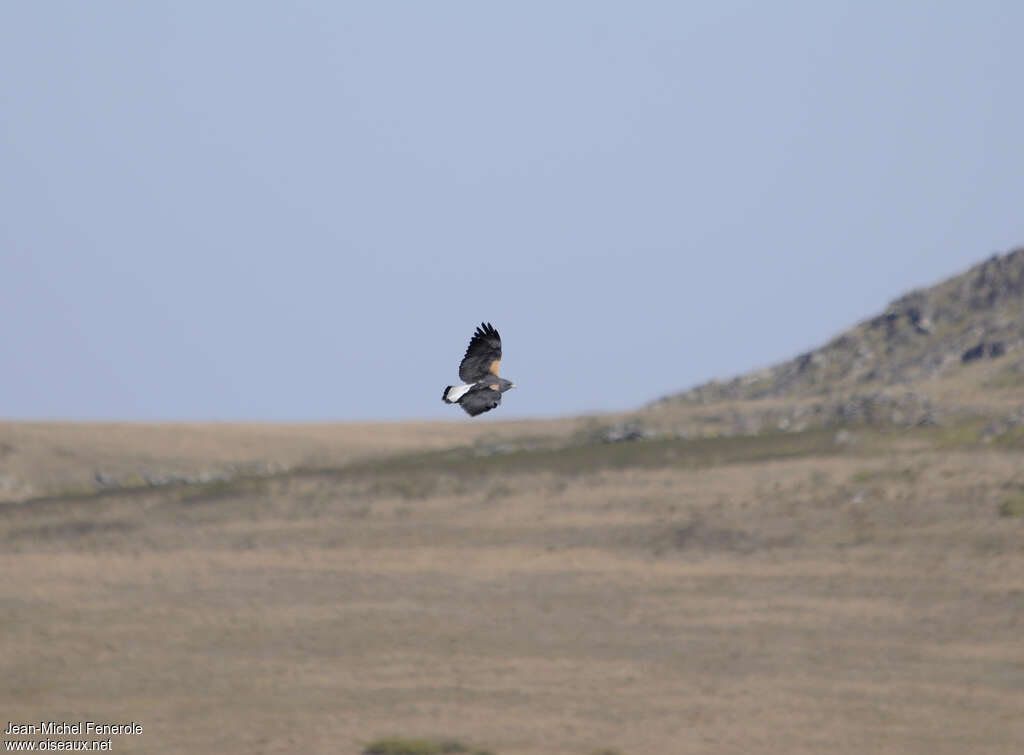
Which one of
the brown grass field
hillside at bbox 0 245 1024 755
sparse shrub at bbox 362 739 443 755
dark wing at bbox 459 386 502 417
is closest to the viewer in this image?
dark wing at bbox 459 386 502 417

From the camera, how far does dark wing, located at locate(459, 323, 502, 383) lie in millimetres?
22062

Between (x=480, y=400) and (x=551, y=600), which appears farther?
(x=551, y=600)

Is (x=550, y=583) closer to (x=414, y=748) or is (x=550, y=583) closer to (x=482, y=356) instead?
(x=414, y=748)

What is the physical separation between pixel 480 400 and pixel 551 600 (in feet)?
56.4

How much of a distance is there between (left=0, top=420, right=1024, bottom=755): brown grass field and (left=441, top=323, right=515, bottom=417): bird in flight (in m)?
7.61

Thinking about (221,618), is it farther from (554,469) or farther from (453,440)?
(453,440)

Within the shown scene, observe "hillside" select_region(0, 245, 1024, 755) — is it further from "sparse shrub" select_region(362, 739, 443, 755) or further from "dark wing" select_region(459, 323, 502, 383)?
"dark wing" select_region(459, 323, 502, 383)

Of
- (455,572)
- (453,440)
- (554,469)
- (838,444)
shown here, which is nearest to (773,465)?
(838,444)

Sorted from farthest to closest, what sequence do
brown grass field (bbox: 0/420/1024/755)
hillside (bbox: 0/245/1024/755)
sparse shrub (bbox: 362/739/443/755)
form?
hillside (bbox: 0/245/1024/755), brown grass field (bbox: 0/420/1024/755), sparse shrub (bbox: 362/739/443/755)

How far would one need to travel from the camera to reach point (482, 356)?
22.2 meters

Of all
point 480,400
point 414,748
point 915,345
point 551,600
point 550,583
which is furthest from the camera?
point 915,345

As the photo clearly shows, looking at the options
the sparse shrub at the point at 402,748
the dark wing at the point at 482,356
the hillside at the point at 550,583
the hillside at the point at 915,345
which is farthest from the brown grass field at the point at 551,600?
the hillside at the point at 915,345

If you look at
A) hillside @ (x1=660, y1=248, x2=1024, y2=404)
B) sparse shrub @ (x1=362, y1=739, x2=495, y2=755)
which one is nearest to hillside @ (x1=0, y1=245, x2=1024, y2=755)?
sparse shrub @ (x1=362, y1=739, x2=495, y2=755)

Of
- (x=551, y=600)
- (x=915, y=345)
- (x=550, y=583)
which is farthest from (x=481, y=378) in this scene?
(x=915, y=345)
